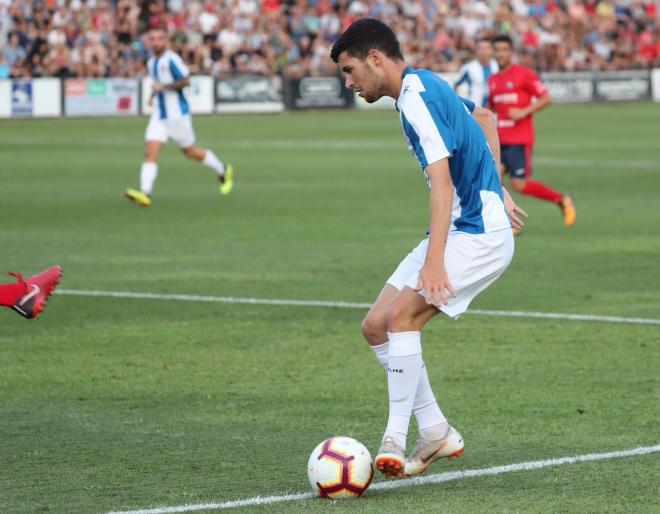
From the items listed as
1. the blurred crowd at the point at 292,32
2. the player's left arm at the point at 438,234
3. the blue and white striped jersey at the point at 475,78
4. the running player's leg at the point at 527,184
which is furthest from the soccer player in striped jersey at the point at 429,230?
the blurred crowd at the point at 292,32

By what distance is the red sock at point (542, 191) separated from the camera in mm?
16969

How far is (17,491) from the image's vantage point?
19.6 ft

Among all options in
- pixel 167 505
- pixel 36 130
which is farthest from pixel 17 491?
pixel 36 130

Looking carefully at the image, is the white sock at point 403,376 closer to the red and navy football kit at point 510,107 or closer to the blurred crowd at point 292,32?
the red and navy football kit at point 510,107

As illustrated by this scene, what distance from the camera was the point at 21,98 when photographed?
3928 cm

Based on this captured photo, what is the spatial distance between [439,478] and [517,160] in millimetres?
11488

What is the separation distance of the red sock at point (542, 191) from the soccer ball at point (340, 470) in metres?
11.3

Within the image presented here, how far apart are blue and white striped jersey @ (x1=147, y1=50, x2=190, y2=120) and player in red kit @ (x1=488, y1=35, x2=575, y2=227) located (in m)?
4.94

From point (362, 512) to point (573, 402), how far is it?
244 cm

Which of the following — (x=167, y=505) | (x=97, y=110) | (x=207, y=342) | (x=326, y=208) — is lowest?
(x=97, y=110)

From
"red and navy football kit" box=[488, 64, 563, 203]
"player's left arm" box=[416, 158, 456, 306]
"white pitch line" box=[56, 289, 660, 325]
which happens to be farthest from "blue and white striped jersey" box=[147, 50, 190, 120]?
"player's left arm" box=[416, 158, 456, 306]

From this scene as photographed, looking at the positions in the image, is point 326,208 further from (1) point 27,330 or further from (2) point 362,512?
(2) point 362,512

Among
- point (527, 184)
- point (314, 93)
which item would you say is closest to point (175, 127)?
point (527, 184)

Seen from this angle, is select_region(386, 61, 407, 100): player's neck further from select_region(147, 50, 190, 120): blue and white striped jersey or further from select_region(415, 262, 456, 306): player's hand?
select_region(147, 50, 190, 120): blue and white striped jersey
